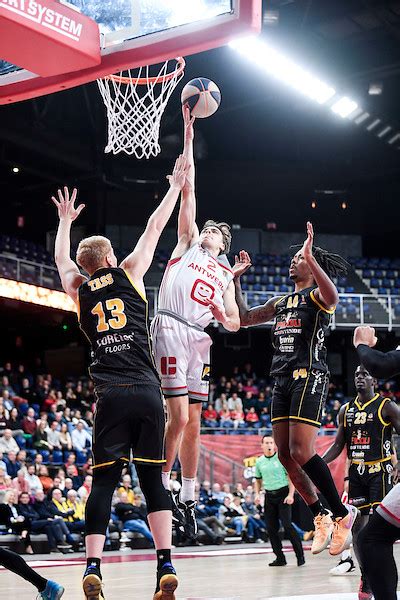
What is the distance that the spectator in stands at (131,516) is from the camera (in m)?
17.7

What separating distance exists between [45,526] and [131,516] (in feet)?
8.12

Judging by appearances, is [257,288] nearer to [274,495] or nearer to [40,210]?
[40,210]

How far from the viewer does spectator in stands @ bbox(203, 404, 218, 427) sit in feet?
83.1

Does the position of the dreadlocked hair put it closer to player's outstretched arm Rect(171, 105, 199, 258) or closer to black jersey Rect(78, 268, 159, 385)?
player's outstretched arm Rect(171, 105, 199, 258)

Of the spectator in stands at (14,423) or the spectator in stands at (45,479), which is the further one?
the spectator in stands at (14,423)

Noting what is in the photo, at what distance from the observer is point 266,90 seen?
27984 mm

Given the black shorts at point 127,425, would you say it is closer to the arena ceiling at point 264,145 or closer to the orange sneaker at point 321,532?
the orange sneaker at point 321,532

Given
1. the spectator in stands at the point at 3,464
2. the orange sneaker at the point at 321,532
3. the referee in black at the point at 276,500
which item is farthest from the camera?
the spectator in stands at the point at 3,464

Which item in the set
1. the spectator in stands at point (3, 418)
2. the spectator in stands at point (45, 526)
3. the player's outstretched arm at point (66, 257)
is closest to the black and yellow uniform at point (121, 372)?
the player's outstretched arm at point (66, 257)

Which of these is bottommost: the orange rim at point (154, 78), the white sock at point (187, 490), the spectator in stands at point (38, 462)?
the spectator in stands at point (38, 462)

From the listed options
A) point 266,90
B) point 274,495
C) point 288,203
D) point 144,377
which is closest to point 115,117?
point 144,377

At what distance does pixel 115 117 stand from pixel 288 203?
23313mm

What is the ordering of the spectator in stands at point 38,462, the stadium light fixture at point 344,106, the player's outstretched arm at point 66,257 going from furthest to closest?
1. the stadium light fixture at point 344,106
2. the spectator in stands at point 38,462
3. the player's outstretched arm at point 66,257

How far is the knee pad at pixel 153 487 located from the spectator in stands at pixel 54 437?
13.8m
